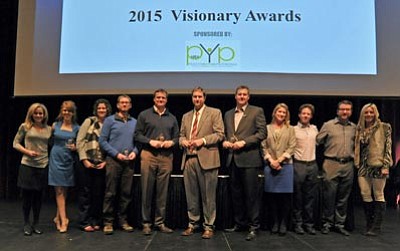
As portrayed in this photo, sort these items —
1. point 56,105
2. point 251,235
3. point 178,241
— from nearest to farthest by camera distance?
point 178,241
point 251,235
point 56,105

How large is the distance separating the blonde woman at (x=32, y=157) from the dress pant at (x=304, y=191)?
223 centimetres

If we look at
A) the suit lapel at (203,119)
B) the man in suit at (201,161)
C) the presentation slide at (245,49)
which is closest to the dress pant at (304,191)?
the man in suit at (201,161)

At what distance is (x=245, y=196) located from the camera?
11.6 ft

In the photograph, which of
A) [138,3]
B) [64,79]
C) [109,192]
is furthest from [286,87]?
[64,79]

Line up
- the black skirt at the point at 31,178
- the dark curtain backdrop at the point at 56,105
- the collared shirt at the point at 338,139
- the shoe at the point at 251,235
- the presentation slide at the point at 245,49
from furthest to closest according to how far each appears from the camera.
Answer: the dark curtain backdrop at the point at 56,105, the presentation slide at the point at 245,49, the collared shirt at the point at 338,139, the black skirt at the point at 31,178, the shoe at the point at 251,235

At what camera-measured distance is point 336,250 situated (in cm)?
296

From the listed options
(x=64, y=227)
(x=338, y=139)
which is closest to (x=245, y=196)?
(x=338, y=139)

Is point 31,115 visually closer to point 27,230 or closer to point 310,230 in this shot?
point 27,230

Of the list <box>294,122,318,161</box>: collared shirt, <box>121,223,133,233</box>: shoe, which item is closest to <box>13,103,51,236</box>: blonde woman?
<box>121,223,133,233</box>: shoe

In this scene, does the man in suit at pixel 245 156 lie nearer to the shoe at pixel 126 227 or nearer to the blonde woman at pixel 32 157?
the shoe at pixel 126 227

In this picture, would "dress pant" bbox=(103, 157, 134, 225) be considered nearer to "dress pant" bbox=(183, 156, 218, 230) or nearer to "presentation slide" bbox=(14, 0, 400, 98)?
"dress pant" bbox=(183, 156, 218, 230)

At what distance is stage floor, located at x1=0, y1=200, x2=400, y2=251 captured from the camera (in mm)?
3008

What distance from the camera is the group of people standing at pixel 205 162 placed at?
135 inches

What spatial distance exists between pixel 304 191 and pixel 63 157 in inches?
85.6
